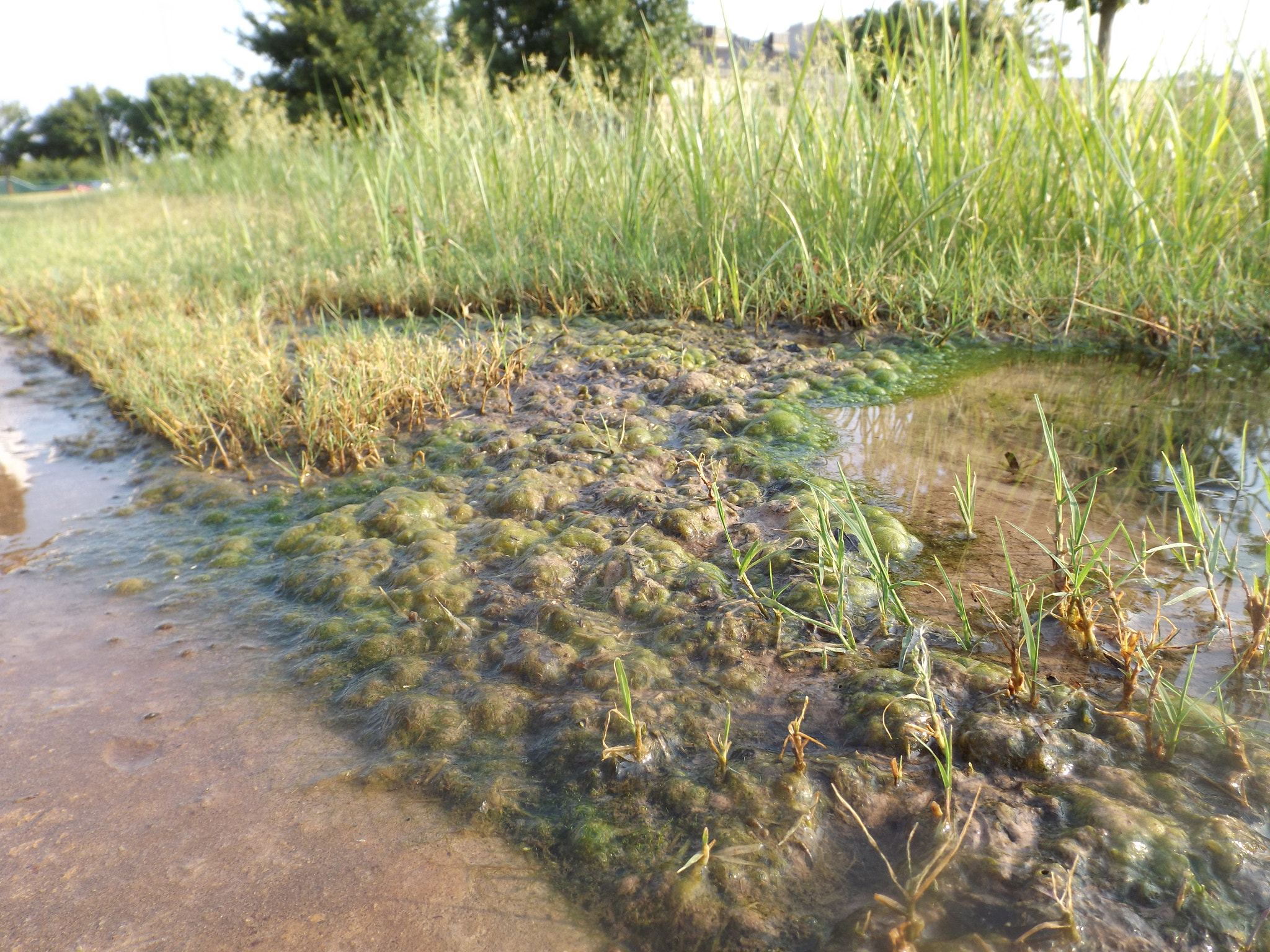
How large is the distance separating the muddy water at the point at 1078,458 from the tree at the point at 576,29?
50.2 ft

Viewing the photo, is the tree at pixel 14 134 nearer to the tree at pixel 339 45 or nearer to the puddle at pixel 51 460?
the tree at pixel 339 45

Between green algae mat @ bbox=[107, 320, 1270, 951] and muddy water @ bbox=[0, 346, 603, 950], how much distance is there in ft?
0.26

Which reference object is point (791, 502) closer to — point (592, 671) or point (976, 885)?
point (592, 671)

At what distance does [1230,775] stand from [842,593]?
645 millimetres

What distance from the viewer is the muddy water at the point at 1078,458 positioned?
1.79 metres

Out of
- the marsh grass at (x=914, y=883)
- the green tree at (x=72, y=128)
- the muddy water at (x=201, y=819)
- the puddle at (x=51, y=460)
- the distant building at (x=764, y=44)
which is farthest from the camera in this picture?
the green tree at (x=72, y=128)

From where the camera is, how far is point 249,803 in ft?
4.29

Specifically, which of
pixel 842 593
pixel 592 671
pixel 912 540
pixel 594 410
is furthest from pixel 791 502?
pixel 594 410

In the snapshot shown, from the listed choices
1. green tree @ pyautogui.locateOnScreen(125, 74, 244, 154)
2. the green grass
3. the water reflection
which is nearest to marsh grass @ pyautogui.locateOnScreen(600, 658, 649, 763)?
the green grass

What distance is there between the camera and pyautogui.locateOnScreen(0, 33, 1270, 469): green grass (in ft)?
11.3

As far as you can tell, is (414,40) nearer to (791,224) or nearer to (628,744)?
(791,224)

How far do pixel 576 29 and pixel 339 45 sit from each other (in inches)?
185

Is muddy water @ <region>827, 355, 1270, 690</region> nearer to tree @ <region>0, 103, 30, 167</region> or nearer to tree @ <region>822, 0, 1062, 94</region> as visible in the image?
tree @ <region>822, 0, 1062, 94</region>

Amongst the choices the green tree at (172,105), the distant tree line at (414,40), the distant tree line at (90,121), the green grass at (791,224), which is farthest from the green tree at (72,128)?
the green grass at (791,224)
